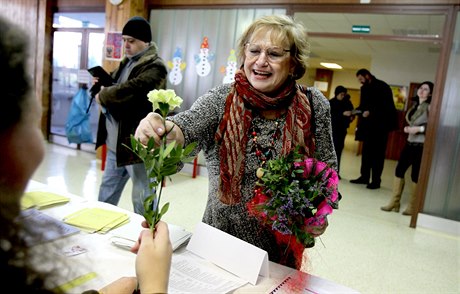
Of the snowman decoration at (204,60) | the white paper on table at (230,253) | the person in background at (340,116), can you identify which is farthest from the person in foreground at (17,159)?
the person in background at (340,116)

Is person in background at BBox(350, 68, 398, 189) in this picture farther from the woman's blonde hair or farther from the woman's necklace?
the woman's necklace

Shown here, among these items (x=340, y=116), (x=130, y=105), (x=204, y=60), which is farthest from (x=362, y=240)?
(x=204, y=60)

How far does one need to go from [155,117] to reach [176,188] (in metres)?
3.22

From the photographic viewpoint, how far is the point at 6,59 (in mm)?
479

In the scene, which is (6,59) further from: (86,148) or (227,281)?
(86,148)

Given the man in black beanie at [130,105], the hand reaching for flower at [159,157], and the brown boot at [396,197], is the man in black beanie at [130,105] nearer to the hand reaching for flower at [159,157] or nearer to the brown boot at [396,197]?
the hand reaching for flower at [159,157]

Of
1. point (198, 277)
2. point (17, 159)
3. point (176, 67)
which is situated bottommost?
point (198, 277)

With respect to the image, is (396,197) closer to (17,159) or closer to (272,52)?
(272,52)

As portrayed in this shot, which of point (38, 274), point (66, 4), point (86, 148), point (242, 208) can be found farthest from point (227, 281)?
point (66, 4)

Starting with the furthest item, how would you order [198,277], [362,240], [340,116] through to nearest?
[340,116] < [362,240] < [198,277]

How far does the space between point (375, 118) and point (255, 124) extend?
14.0 ft

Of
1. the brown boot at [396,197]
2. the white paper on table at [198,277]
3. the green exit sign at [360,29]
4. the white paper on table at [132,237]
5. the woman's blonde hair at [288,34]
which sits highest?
the green exit sign at [360,29]

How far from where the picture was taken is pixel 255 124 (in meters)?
1.38

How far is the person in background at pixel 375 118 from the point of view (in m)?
5.10
